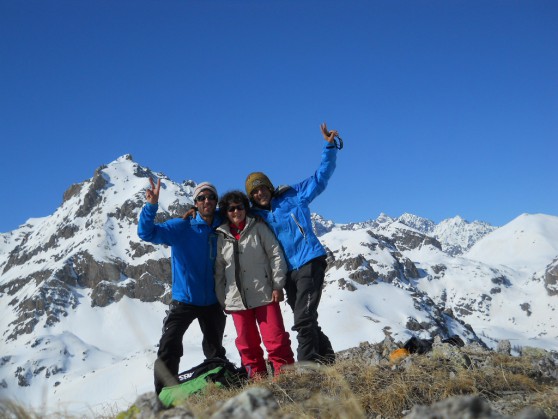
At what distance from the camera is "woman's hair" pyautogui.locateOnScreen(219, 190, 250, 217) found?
7.44 metres

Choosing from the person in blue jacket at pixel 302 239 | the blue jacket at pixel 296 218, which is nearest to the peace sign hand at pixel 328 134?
the person in blue jacket at pixel 302 239

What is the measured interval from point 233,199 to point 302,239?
4.00ft

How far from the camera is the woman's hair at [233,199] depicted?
7.44 metres

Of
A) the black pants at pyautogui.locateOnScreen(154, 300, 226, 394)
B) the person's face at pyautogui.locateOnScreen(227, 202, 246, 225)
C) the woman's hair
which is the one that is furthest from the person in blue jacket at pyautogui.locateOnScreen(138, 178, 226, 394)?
the person's face at pyautogui.locateOnScreen(227, 202, 246, 225)

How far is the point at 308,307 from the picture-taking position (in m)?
7.10

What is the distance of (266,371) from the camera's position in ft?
23.2

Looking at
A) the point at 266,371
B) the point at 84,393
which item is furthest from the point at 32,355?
the point at 266,371

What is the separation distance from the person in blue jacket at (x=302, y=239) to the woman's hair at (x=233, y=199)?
8.4 inches

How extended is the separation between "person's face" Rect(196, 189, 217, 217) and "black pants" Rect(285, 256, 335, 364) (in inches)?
63.5

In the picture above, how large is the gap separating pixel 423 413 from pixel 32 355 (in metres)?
197

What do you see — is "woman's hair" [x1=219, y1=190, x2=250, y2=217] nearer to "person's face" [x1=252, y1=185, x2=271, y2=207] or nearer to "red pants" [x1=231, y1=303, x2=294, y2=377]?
"person's face" [x1=252, y1=185, x2=271, y2=207]

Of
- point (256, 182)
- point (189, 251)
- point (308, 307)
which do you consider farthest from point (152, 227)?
point (308, 307)

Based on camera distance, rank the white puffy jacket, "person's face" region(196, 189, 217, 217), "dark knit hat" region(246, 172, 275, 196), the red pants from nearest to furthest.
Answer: the red pants < the white puffy jacket < "person's face" region(196, 189, 217, 217) < "dark knit hat" region(246, 172, 275, 196)

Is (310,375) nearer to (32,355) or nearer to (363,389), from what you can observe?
(363,389)
